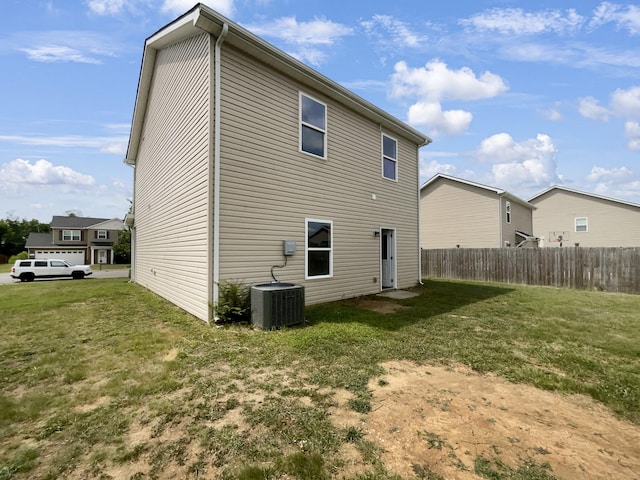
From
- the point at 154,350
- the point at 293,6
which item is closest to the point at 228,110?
the point at 293,6

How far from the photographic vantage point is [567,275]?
12.8 meters

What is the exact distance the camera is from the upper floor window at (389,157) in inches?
422

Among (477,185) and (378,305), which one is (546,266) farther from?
(378,305)

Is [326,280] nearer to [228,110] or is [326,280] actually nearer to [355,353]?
[355,353]

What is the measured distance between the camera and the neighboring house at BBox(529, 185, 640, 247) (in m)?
20.6

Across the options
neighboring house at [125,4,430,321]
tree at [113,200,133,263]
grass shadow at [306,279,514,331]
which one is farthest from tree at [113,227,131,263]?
grass shadow at [306,279,514,331]

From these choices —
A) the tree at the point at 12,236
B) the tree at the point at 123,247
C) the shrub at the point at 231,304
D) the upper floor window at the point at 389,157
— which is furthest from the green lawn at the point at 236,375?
the tree at the point at 12,236

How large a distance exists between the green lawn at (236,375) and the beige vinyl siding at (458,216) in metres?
11.5

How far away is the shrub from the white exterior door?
598cm

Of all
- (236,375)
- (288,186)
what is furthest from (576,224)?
(236,375)

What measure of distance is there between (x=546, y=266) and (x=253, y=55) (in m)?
14.2

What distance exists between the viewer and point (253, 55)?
6.75 m

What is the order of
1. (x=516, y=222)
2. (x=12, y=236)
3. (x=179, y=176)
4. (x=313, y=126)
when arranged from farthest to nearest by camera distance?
1. (x=12, y=236)
2. (x=516, y=222)
3. (x=313, y=126)
4. (x=179, y=176)

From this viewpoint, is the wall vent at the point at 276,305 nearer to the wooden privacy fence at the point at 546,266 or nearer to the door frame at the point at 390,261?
the door frame at the point at 390,261
